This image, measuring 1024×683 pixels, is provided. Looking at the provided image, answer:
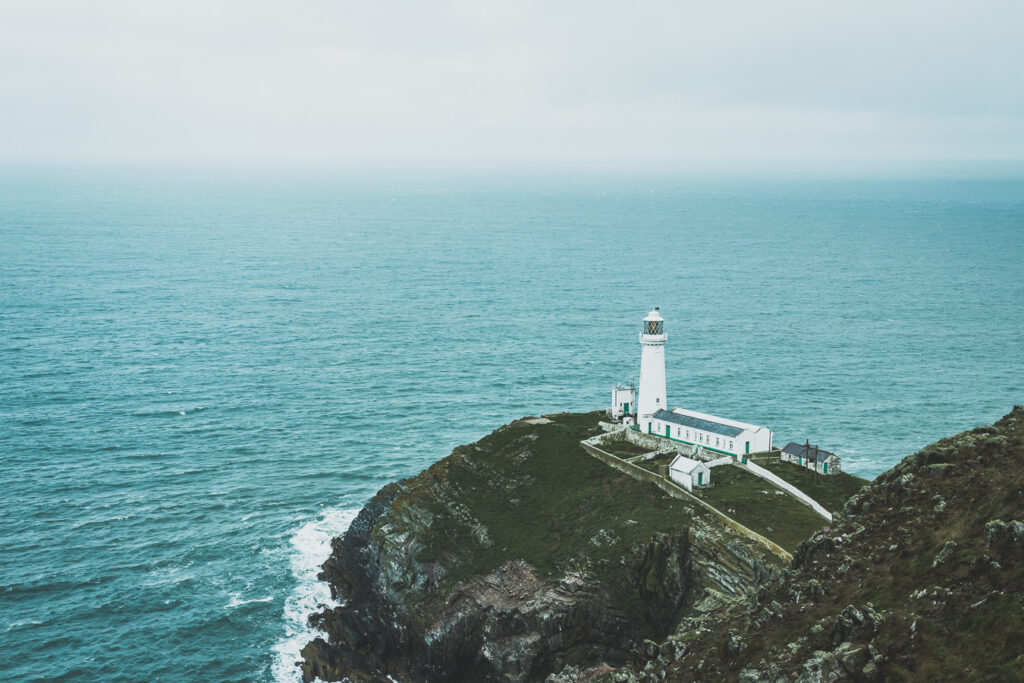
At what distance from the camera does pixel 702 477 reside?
6481 centimetres

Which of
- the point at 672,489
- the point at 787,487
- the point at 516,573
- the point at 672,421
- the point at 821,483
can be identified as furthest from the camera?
the point at 672,421

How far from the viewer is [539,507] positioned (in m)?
66.7

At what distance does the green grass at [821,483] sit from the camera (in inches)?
2424

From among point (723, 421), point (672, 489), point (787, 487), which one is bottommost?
point (672, 489)

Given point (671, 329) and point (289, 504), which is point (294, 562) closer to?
point (289, 504)

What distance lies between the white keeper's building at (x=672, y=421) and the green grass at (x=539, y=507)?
17.0 feet

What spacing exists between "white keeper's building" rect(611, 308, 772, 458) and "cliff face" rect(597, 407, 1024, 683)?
27195 mm

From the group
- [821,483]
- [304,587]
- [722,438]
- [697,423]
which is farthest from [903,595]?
[304,587]

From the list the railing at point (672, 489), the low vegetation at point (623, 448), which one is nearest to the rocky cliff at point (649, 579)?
the railing at point (672, 489)

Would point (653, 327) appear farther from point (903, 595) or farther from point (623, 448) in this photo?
point (903, 595)

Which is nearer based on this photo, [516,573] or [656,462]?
[516,573]

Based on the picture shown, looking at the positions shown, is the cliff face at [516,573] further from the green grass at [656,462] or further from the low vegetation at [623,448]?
the low vegetation at [623,448]

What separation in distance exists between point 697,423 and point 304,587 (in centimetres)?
3246

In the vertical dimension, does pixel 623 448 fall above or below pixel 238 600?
above
